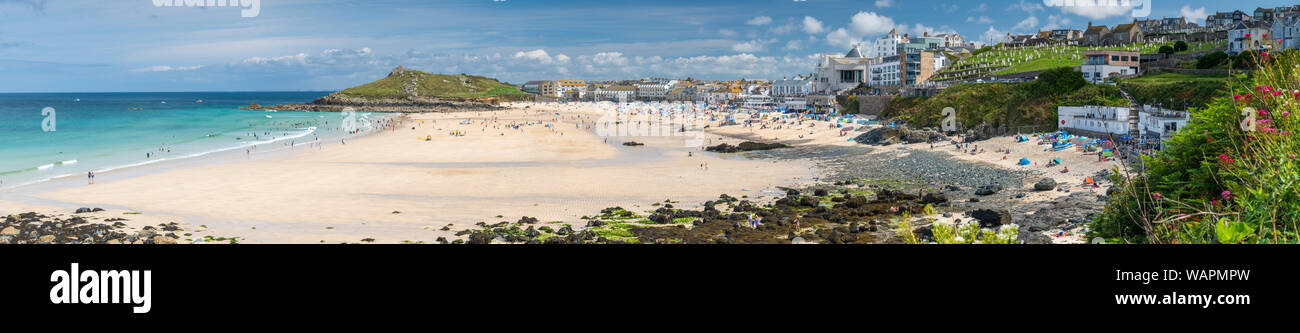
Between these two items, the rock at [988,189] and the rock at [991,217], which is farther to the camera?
the rock at [988,189]

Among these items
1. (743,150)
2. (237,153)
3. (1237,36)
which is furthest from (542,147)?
(1237,36)

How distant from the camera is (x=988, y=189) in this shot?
2488 centimetres

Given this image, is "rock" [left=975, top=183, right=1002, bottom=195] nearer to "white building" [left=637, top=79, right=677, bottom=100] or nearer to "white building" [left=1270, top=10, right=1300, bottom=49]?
"white building" [left=1270, top=10, right=1300, bottom=49]

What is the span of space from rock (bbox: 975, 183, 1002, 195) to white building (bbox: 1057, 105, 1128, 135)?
13.6 metres

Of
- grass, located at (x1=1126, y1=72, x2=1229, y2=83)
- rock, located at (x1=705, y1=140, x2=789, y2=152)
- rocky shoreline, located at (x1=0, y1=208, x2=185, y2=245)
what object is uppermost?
grass, located at (x1=1126, y1=72, x2=1229, y2=83)

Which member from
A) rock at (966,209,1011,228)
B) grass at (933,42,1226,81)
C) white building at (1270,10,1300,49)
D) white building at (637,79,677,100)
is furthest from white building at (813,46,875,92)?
rock at (966,209,1011,228)

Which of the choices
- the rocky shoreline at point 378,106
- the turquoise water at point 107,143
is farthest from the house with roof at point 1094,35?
the rocky shoreline at point 378,106

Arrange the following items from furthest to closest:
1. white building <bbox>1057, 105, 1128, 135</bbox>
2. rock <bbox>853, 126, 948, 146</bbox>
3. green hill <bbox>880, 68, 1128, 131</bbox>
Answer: rock <bbox>853, 126, 948, 146</bbox>
green hill <bbox>880, 68, 1128, 131</bbox>
white building <bbox>1057, 105, 1128, 135</bbox>

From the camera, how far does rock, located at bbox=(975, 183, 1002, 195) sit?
24531mm

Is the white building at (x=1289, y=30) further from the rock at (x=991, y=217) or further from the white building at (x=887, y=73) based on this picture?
the rock at (x=991, y=217)

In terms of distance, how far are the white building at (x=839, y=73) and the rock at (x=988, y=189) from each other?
72.2m

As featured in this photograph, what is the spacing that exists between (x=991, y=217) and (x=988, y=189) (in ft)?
18.8

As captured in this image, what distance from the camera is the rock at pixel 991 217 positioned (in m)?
19.3
